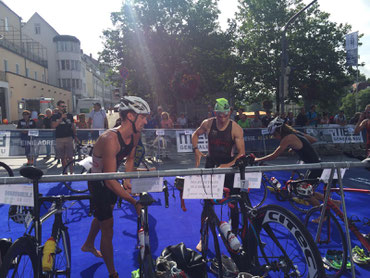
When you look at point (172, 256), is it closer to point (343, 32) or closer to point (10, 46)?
→ point (343, 32)

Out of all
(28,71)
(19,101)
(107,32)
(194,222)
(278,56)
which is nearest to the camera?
(194,222)

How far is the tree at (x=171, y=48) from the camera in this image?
22062mm

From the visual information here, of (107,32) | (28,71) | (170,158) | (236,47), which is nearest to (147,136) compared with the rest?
(170,158)

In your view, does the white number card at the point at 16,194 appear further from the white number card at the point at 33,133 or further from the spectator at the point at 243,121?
the spectator at the point at 243,121

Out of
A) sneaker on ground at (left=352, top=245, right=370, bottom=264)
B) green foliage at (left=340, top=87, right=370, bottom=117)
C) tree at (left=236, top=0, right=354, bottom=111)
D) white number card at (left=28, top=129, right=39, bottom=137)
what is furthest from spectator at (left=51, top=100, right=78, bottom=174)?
green foliage at (left=340, top=87, right=370, bottom=117)

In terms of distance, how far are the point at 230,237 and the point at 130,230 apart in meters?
2.92

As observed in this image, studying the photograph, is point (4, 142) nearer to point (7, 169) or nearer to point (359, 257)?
point (7, 169)

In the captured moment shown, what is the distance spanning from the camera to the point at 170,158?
12.0 m

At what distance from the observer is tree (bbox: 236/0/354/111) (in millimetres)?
28438

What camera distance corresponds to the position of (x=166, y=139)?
11.6 metres

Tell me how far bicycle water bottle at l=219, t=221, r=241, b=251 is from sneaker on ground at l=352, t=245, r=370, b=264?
2.25 m

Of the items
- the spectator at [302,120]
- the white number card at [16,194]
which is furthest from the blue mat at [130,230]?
the spectator at [302,120]

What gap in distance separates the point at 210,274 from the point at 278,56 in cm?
2850

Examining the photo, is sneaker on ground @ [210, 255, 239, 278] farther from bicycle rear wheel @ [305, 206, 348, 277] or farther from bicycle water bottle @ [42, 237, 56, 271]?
bicycle water bottle @ [42, 237, 56, 271]
